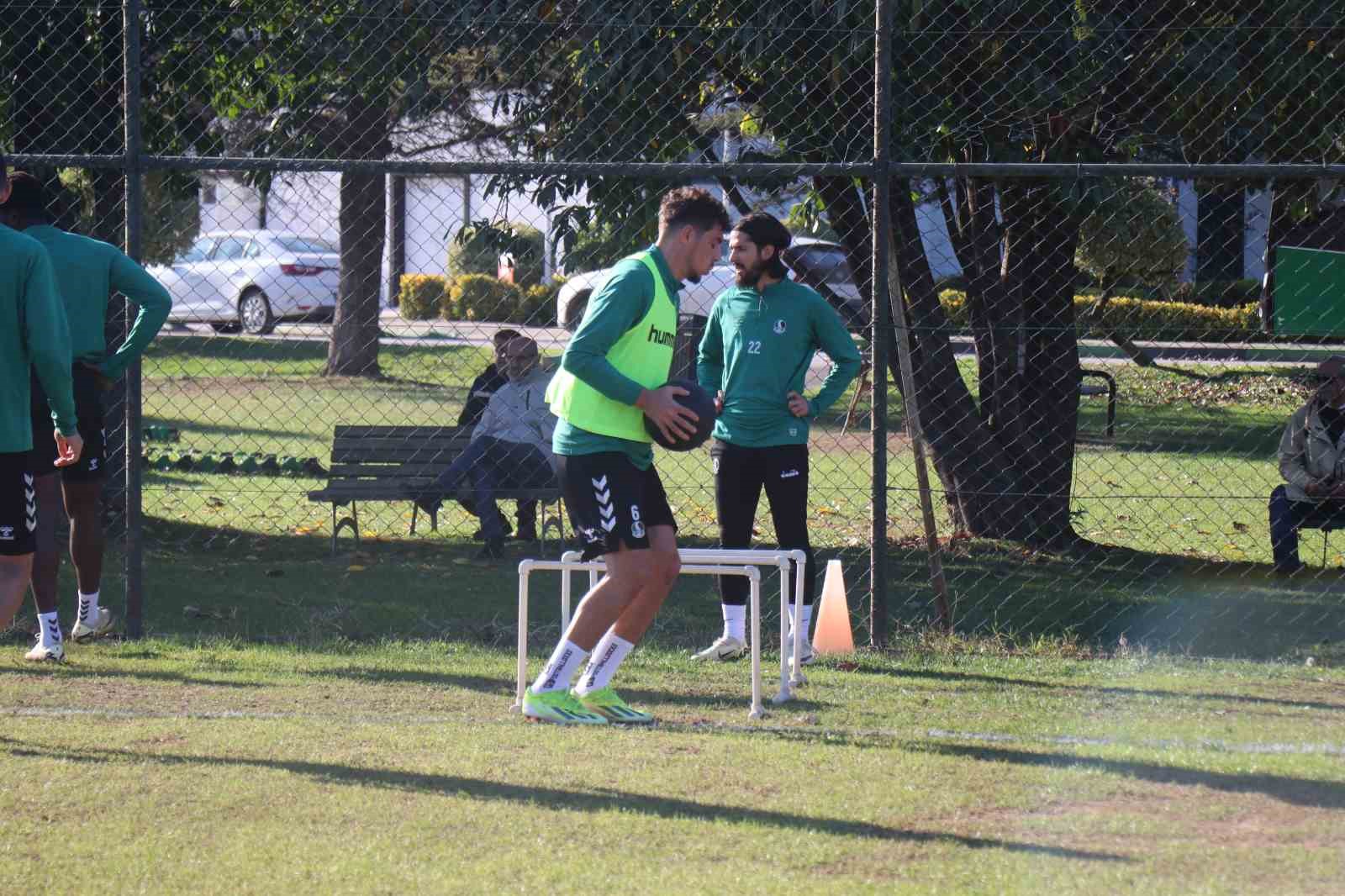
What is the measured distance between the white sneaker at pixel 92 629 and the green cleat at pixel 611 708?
8.92 feet

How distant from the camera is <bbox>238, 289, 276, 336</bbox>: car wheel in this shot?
26.0 m

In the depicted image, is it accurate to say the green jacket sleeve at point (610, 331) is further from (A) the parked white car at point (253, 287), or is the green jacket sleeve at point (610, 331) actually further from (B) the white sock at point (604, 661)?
(A) the parked white car at point (253, 287)

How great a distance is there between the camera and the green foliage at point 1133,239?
1168 cm

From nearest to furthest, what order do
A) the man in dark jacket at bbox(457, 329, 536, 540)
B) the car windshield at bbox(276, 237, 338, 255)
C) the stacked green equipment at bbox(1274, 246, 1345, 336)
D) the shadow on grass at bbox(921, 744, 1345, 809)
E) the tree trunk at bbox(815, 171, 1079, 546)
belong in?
the shadow on grass at bbox(921, 744, 1345, 809)
the stacked green equipment at bbox(1274, 246, 1345, 336)
the tree trunk at bbox(815, 171, 1079, 546)
the man in dark jacket at bbox(457, 329, 536, 540)
the car windshield at bbox(276, 237, 338, 255)

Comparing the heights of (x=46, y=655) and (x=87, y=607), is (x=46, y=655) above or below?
below

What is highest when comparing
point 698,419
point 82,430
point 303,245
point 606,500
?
point 303,245

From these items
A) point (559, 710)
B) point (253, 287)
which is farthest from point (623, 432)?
point (253, 287)

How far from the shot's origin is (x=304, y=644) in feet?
24.4

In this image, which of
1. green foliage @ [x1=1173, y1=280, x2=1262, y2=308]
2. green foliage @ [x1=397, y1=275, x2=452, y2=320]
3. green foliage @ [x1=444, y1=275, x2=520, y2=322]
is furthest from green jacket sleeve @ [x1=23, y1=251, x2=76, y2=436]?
green foliage @ [x1=1173, y1=280, x2=1262, y2=308]

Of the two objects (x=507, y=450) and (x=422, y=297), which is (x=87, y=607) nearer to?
(x=507, y=450)

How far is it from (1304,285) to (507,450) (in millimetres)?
4767

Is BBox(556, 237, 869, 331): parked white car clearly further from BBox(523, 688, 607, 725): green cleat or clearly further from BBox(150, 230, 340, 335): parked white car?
BBox(523, 688, 607, 725): green cleat

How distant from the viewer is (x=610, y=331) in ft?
17.7

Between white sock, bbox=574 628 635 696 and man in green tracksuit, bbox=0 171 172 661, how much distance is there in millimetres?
2458
